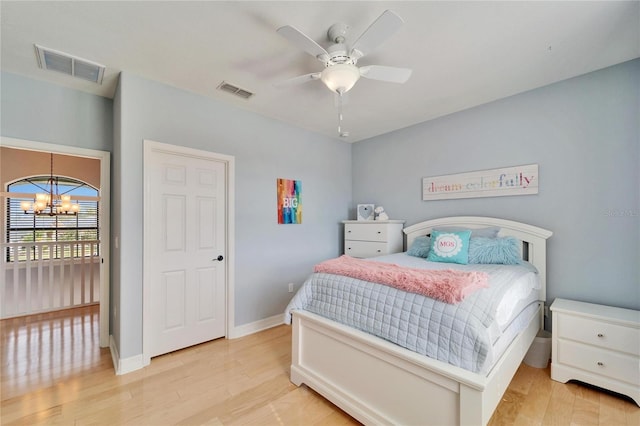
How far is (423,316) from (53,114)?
11.3ft

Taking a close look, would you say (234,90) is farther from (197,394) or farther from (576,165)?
(576,165)

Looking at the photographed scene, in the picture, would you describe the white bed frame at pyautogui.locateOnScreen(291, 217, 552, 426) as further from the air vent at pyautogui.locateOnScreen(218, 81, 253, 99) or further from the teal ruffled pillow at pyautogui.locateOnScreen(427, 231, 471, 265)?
the air vent at pyautogui.locateOnScreen(218, 81, 253, 99)

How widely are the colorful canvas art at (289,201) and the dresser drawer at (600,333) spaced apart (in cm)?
276

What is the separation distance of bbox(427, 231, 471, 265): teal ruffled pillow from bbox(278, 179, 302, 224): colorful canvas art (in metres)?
1.69

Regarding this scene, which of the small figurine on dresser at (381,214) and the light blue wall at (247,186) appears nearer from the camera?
the light blue wall at (247,186)

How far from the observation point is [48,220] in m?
5.60

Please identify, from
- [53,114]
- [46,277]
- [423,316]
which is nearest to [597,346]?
[423,316]

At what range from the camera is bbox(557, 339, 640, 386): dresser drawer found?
1.88 meters

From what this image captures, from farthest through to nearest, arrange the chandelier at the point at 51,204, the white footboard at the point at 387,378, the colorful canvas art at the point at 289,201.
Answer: the chandelier at the point at 51,204, the colorful canvas art at the point at 289,201, the white footboard at the point at 387,378

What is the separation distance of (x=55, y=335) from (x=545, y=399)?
4.61 m

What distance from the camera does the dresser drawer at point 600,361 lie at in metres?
1.88

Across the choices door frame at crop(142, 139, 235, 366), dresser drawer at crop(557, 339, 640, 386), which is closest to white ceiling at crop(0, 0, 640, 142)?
door frame at crop(142, 139, 235, 366)

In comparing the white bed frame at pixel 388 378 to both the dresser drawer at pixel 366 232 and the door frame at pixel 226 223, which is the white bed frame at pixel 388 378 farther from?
the dresser drawer at pixel 366 232

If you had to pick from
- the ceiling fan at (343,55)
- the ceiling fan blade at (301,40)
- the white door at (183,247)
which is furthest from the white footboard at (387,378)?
the ceiling fan blade at (301,40)
